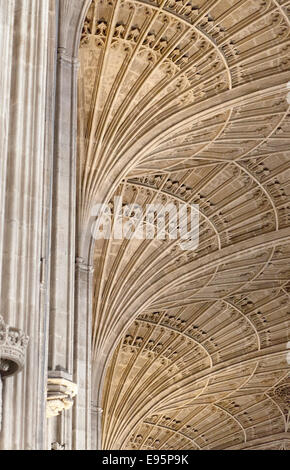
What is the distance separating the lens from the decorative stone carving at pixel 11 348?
29.6 feet

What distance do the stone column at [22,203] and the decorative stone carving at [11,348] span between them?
29 cm

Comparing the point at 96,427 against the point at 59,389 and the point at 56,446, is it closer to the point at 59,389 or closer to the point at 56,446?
the point at 56,446

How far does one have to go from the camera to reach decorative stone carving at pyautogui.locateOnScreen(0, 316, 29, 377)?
9.01 m

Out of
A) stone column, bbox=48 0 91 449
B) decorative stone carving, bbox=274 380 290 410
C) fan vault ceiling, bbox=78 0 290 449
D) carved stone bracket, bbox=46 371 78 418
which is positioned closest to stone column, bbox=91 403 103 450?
fan vault ceiling, bbox=78 0 290 449

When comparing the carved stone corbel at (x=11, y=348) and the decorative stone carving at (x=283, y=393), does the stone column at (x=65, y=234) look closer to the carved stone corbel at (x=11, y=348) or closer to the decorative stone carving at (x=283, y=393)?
the carved stone corbel at (x=11, y=348)

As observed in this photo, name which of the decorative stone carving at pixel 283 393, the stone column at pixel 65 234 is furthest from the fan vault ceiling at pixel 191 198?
the stone column at pixel 65 234

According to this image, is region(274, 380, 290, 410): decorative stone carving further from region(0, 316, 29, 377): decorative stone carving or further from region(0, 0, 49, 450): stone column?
region(0, 316, 29, 377): decorative stone carving

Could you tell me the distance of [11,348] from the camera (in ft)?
29.7

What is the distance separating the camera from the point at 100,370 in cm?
2506

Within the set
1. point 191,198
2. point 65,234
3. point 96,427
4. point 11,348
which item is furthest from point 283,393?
point 11,348

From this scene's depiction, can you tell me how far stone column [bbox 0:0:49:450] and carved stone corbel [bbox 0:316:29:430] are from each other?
286 millimetres
